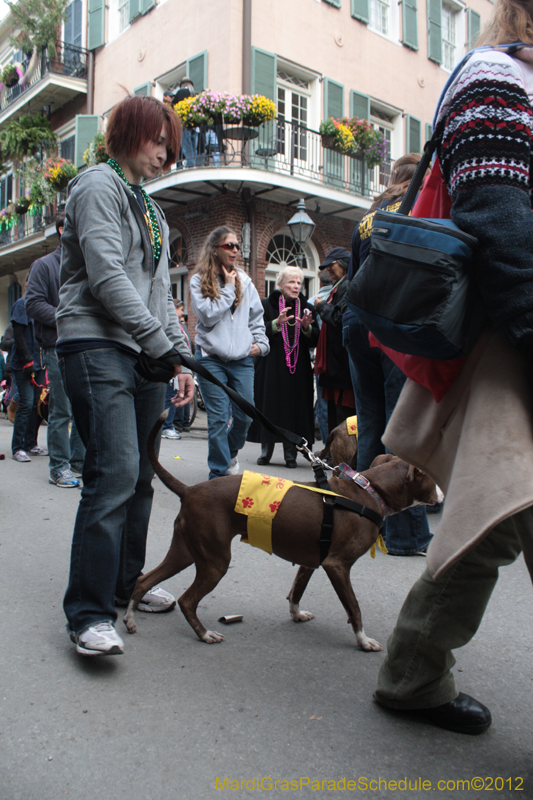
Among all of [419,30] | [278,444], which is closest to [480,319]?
[278,444]

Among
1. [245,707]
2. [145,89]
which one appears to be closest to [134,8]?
[145,89]

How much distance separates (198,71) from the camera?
51.1 ft

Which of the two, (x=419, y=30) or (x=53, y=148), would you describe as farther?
(x=53, y=148)

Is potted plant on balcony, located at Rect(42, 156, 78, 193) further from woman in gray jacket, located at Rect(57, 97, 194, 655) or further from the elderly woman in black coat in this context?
woman in gray jacket, located at Rect(57, 97, 194, 655)

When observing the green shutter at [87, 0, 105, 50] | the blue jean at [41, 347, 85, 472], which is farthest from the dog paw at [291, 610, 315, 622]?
the green shutter at [87, 0, 105, 50]

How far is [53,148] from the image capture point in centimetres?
2170

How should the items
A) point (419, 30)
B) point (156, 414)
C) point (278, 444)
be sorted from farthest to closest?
1. point (419, 30)
2. point (278, 444)
3. point (156, 414)

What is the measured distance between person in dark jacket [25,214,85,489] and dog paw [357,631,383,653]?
376cm

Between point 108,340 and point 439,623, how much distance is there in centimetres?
162

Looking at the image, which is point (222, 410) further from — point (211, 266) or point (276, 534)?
point (276, 534)

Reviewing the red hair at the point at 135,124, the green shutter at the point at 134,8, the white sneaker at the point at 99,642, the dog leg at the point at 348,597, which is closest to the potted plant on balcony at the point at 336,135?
the green shutter at the point at 134,8

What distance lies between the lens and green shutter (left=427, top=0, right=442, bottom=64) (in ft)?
64.8

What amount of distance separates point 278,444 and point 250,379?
3.55 metres

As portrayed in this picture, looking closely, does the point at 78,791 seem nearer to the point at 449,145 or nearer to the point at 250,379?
the point at 449,145
